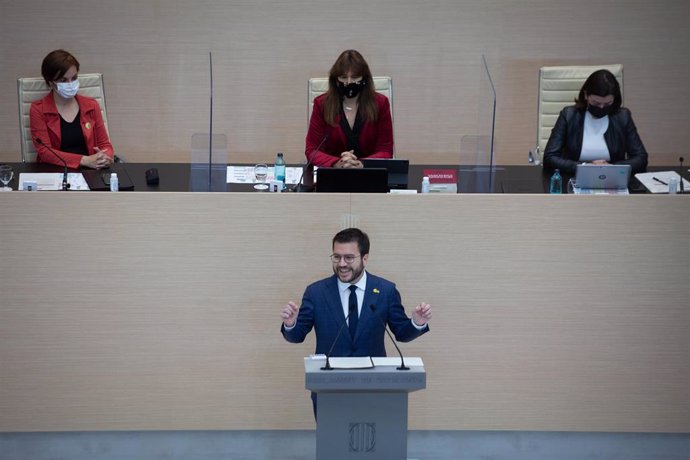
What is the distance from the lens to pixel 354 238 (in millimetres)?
4027

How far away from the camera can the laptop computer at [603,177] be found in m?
4.84

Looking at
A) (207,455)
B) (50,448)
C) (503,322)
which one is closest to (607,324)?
(503,322)

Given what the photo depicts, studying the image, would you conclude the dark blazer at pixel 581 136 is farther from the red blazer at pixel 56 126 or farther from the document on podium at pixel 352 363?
the red blazer at pixel 56 126

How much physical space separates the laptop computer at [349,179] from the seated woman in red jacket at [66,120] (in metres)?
1.36

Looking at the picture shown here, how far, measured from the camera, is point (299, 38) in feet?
23.2

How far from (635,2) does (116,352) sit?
4.42 m

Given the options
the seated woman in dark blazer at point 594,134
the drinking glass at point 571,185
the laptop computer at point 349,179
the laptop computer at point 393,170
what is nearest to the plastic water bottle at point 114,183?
the laptop computer at point 349,179

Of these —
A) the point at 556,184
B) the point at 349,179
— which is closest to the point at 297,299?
the point at 349,179

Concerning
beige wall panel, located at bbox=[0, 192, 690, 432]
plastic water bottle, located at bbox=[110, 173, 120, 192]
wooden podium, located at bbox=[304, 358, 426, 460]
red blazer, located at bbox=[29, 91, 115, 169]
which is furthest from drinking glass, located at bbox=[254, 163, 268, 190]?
wooden podium, located at bbox=[304, 358, 426, 460]

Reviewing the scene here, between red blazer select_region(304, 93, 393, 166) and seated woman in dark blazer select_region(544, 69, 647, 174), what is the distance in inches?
34.7

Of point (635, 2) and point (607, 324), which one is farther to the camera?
point (635, 2)

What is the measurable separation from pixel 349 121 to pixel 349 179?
3.18ft

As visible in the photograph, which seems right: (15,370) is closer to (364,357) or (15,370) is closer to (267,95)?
(364,357)

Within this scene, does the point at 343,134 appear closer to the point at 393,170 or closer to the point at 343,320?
the point at 393,170
